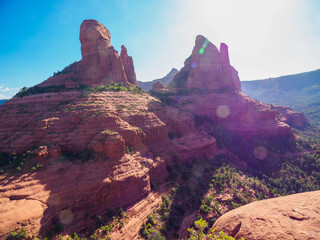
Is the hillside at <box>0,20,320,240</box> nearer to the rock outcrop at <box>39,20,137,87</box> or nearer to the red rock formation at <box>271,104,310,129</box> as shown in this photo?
the rock outcrop at <box>39,20,137,87</box>

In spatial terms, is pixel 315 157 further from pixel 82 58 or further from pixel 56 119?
pixel 82 58

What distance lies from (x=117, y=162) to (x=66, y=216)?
7.65m

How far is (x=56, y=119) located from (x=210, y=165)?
98.7 feet

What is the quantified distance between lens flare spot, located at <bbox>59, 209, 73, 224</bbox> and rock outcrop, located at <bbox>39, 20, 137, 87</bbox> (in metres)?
25.9

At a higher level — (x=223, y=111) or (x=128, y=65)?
(x=128, y=65)

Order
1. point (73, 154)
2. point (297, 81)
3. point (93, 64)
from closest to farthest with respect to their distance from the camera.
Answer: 1. point (73, 154)
2. point (93, 64)
3. point (297, 81)

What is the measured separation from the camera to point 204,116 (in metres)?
51.9

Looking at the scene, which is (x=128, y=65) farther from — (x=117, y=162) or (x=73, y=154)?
(x=117, y=162)

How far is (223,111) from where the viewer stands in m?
52.8

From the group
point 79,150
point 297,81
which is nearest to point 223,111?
point 79,150

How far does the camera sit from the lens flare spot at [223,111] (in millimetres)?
52594

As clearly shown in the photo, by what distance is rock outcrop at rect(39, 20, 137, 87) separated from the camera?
35.6 m

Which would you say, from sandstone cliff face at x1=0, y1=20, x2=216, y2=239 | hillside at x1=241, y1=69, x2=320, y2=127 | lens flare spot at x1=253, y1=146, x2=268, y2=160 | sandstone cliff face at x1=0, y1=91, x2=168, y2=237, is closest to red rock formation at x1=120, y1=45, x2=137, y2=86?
sandstone cliff face at x1=0, y1=20, x2=216, y2=239

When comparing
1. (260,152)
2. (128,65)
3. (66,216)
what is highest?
(128,65)
